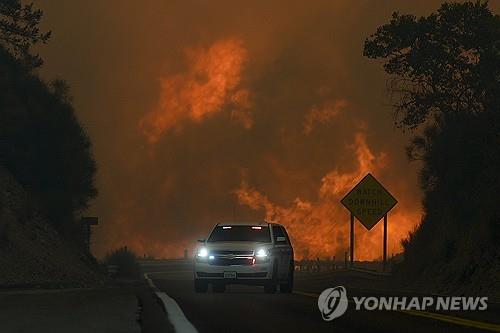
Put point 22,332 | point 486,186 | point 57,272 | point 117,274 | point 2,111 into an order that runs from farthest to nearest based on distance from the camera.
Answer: point 117,274
point 2,111
point 57,272
point 486,186
point 22,332

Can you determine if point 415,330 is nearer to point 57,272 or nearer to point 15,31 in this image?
point 57,272

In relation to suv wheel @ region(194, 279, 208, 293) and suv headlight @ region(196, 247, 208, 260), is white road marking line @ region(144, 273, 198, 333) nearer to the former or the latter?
suv wheel @ region(194, 279, 208, 293)

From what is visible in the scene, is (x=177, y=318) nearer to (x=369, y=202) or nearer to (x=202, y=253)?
(x=202, y=253)

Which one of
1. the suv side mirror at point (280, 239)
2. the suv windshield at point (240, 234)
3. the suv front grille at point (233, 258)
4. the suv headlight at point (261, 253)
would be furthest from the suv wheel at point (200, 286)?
the suv side mirror at point (280, 239)

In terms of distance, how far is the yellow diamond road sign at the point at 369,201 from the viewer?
4588 cm

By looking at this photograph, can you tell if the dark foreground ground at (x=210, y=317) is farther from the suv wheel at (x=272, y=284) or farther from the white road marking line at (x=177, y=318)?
the suv wheel at (x=272, y=284)

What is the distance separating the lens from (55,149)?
6231 cm

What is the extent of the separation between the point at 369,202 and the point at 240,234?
1700 centimetres

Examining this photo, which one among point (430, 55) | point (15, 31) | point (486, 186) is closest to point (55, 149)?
point (15, 31)

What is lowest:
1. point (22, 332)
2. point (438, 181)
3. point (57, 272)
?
point (22, 332)

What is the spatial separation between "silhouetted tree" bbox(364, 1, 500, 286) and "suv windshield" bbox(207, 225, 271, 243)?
7835mm

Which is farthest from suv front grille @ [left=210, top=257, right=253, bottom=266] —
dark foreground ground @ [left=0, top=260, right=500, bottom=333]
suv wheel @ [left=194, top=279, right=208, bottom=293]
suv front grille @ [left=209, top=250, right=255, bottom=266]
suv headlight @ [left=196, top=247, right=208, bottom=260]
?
dark foreground ground @ [left=0, top=260, right=500, bottom=333]

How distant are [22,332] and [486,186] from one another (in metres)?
23.9

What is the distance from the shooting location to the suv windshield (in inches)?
1172
